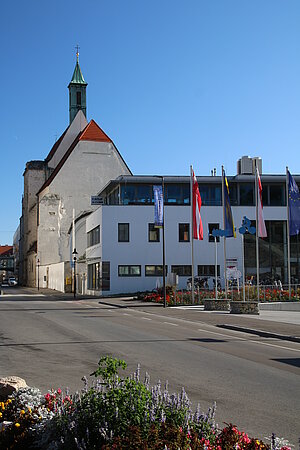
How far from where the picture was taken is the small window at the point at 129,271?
5112 cm

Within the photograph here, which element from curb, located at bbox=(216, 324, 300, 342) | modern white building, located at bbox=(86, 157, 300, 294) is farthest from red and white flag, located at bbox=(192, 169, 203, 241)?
modern white building, located at bbox=(86, 157, 300, 294)

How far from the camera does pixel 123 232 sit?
170 feet

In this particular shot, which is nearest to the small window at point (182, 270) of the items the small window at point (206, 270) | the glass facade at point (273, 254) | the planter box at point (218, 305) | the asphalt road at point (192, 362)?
the small window at point (206, 270)

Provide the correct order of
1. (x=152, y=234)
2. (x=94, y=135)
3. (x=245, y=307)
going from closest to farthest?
(x=245, y=307)
(x=152, y=234)
(x=94, y=135)

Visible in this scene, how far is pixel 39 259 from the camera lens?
84062mm

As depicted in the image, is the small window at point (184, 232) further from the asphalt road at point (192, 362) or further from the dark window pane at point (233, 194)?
the asphalt road at point (192, 362)

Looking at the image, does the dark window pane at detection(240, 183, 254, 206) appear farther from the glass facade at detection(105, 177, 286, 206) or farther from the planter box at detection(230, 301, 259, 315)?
the planter box at detection(230, 301, 259, 315)

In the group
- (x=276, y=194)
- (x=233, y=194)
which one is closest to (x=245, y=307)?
(x=233, y=194)

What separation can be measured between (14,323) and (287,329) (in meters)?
10.4

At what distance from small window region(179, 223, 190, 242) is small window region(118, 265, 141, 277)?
515 centimetres

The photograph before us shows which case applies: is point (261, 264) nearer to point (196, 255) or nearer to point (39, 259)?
point (196, 255)

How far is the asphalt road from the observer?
7430 mm

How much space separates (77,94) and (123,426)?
3855 inches

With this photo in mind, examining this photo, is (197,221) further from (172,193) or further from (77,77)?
(77,77)
